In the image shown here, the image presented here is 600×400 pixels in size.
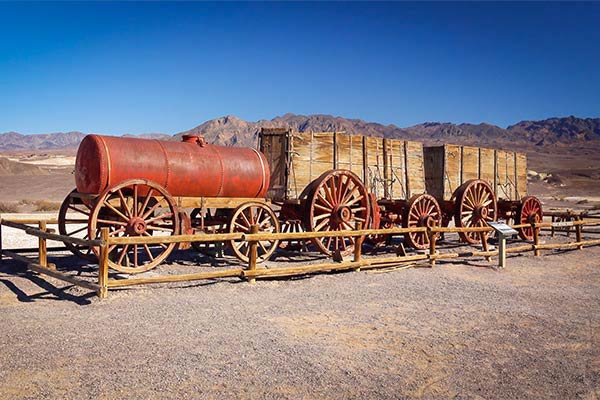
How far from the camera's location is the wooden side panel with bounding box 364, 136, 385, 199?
42.1 ft

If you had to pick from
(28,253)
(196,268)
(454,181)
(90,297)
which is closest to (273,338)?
(90,297)

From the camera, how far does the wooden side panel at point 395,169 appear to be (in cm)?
1337

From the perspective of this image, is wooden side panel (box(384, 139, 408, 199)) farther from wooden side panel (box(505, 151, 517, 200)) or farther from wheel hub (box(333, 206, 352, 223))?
wooden side panel (box(505, 151, 517, 200))

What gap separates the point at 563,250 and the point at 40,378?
531 inches

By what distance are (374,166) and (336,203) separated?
6.33 feet

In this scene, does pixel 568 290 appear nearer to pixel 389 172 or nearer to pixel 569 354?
pixel 569 354

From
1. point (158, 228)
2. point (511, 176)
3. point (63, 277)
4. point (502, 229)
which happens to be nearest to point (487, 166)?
point (511, 176)

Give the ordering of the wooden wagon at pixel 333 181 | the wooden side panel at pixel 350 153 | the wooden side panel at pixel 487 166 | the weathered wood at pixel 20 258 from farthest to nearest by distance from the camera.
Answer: the wooden side panel at pixel 487 166 → the wooden side panel at pixel 350 153 → the wooden wagon at pixel 333 181 → the weathered wood at pixel 20 258

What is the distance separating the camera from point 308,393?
4.41 m

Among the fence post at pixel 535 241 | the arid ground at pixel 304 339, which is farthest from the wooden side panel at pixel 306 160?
the fence post at pixel 535 241

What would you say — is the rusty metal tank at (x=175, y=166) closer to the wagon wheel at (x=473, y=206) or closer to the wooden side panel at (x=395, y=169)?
the wooden side panel at (x=395, y=169)

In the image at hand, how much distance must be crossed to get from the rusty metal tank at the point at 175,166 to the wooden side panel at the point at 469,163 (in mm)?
6928

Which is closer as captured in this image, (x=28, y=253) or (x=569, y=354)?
(x=569, y=354)

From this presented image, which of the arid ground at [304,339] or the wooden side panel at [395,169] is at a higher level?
Answer: the wooden side panel at [395,169]
